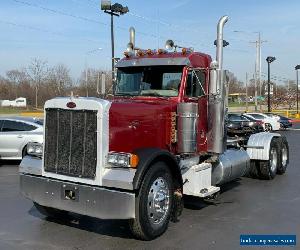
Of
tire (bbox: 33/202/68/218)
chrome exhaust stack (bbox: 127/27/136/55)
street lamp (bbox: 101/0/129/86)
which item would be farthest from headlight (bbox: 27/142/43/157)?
street lamp (bbox: 101/0/129/86)

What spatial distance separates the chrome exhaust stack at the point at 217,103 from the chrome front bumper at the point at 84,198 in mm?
2748

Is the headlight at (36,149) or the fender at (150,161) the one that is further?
the headlight at (36,149)

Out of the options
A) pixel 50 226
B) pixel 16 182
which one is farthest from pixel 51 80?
pixel 50 226

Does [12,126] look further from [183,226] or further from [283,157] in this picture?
[183,226]

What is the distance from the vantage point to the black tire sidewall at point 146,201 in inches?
245

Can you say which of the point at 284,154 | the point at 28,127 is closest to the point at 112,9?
the point at 28,127

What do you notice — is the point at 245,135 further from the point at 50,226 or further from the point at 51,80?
the point at 51,80

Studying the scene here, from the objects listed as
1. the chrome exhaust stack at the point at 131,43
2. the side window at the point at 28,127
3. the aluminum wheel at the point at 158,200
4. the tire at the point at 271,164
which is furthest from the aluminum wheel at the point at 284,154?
the side window at the point at 28,127

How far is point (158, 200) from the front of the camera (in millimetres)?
6645

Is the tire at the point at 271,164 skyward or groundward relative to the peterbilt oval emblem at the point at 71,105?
groundward

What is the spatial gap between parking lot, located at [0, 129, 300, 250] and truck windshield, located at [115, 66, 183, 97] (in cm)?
220

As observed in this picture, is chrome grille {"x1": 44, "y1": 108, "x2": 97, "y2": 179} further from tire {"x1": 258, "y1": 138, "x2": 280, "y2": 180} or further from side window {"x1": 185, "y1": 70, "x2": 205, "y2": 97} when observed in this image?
tire {"x1": 258, "y1": 138, "x2": 280, "y2": 180}

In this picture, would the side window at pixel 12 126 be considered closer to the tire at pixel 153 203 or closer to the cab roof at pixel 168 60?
the cab roof at pixel 168 60

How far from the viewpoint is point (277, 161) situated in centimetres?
1256
